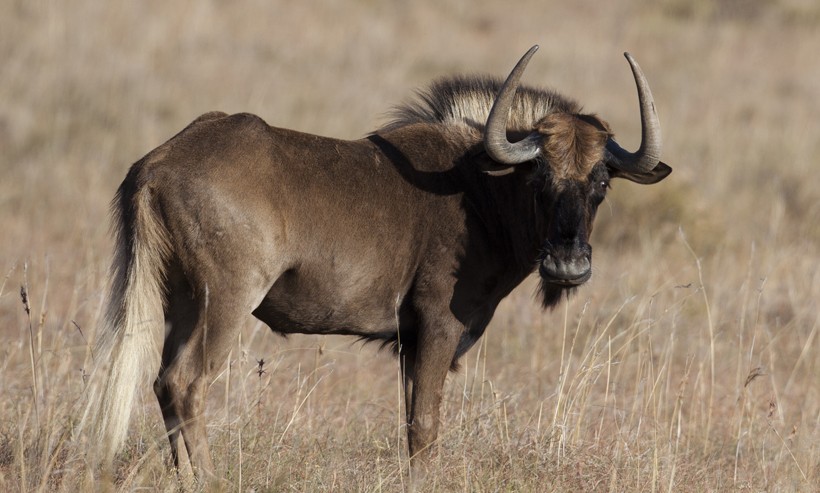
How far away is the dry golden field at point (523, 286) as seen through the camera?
5707mm

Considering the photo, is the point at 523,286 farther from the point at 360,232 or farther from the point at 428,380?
the point at 360,232

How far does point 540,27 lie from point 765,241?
11.9 metres

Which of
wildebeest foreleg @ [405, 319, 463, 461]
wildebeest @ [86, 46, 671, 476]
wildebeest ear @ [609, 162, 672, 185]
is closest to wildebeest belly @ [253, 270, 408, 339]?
wildebeest @ [86, 46, 671, 476]

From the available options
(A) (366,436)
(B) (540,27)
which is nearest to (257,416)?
(A) (366,436)

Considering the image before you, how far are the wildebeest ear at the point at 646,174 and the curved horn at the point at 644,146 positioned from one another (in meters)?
0.06

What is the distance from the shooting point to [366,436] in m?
6.28

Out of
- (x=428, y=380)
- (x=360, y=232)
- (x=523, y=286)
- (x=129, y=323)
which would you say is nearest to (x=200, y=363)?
(x=129, y=323)

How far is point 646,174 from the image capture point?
19.9 feet

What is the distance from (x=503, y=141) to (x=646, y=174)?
0.88 meters

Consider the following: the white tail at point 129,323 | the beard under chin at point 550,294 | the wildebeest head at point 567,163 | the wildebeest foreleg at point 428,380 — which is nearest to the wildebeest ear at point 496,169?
the wildebeest head at point 567,163

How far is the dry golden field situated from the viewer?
571cm

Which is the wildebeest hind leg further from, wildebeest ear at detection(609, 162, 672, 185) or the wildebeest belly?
wildebeest ear at detection(609, 162, 672, 185)

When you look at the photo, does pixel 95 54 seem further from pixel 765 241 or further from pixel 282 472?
pixel 282 472

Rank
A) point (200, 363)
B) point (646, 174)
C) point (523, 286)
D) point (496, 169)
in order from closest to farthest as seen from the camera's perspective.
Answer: point (200, 363), point (496, 169), point (646, 174), point (523, 286)
